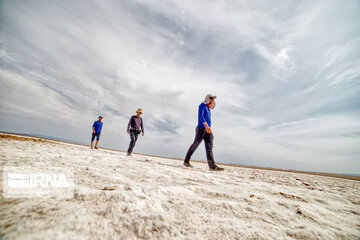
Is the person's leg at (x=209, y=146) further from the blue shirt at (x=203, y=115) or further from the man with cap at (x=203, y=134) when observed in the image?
the blue shirt at (x=203, y=115)

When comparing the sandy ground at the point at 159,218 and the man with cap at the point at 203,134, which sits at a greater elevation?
the man with cap at the point at 203,134

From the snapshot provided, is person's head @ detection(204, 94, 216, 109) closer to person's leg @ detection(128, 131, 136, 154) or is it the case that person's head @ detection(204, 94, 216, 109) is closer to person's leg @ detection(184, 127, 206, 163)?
person's leg @ detection(184, 127, 206, 163)

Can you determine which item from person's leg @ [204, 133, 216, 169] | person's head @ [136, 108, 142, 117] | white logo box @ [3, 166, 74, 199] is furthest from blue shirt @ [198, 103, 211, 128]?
white logo box @ [3, 166, 74, 199]

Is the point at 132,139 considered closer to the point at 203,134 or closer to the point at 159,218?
the point at 203,134

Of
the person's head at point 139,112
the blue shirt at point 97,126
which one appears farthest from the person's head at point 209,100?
the blue shirt at point 97,126

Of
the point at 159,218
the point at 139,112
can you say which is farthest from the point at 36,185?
the point at 139,112

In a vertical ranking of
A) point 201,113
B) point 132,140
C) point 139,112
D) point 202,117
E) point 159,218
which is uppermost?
point 139,112

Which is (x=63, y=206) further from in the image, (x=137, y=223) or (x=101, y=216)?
(x=137, y=223)

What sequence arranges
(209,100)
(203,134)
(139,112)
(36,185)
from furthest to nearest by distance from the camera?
(139,112)
(209,100)
(203,134)
(36,185)

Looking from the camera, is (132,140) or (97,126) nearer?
(132,140)

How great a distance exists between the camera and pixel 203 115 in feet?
15.9

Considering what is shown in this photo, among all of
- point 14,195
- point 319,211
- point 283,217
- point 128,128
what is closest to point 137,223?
point 14,195

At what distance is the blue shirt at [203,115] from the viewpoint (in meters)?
4.80

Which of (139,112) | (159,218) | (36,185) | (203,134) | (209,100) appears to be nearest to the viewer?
(159,218)
